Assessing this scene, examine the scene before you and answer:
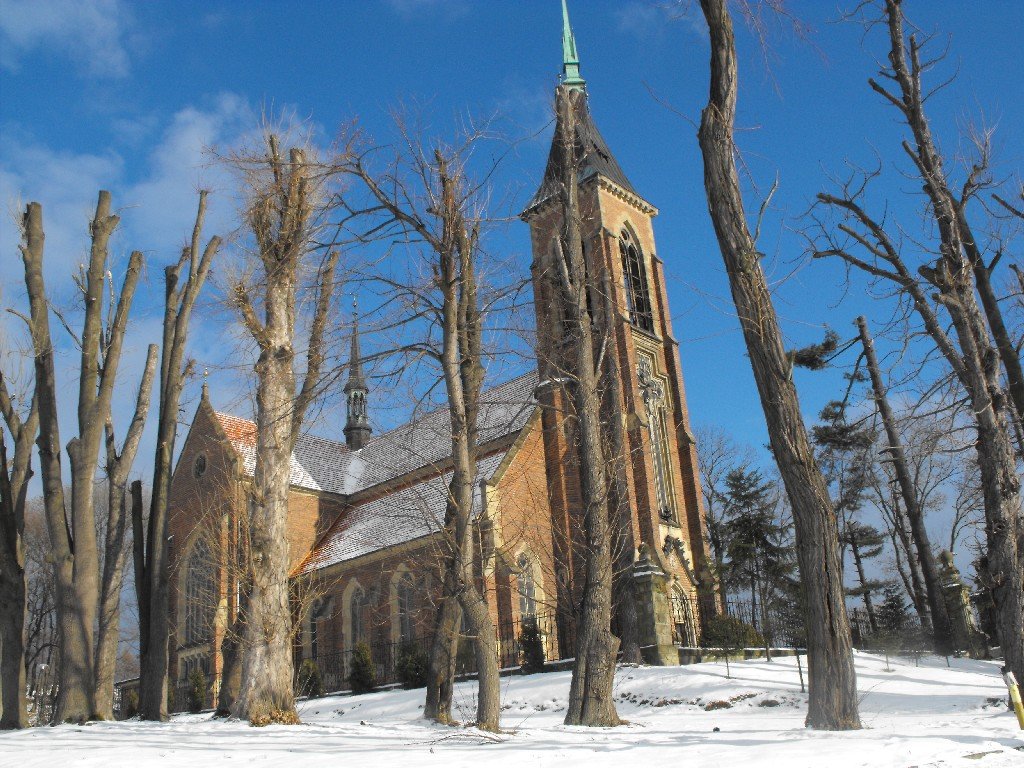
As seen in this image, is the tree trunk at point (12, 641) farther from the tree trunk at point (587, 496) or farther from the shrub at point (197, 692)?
the shrub at point (197, 692)

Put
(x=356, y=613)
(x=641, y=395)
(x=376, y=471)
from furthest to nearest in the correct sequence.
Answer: (x=376, y=471), (x=356, y=613), (x=641, y=395)

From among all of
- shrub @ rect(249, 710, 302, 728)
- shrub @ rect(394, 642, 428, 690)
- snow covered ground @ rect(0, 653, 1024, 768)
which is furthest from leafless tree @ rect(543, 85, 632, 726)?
shrub @ rect(394, 642, 428, 690)

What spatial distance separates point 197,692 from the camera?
2509cm

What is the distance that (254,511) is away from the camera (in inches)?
492

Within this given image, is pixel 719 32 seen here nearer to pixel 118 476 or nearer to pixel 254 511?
pixel 254 511

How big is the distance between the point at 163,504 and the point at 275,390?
4.19 m

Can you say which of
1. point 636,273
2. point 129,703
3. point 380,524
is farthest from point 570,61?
point 129,703

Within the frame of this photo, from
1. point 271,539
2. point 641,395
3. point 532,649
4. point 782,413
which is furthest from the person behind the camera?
point 641,395

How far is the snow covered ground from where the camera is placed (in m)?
6.88

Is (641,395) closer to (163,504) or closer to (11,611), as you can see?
(163,504)

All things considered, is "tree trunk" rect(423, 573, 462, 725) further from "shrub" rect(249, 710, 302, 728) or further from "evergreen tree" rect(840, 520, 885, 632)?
"evergreen tree" rect(840, 520, 885, 632)

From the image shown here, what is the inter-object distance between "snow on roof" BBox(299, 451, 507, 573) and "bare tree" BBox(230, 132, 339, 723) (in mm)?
10879

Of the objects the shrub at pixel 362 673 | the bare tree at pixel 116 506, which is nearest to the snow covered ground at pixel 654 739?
the bare tree at pixel 116 506

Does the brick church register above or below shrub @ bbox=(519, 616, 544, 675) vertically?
above
